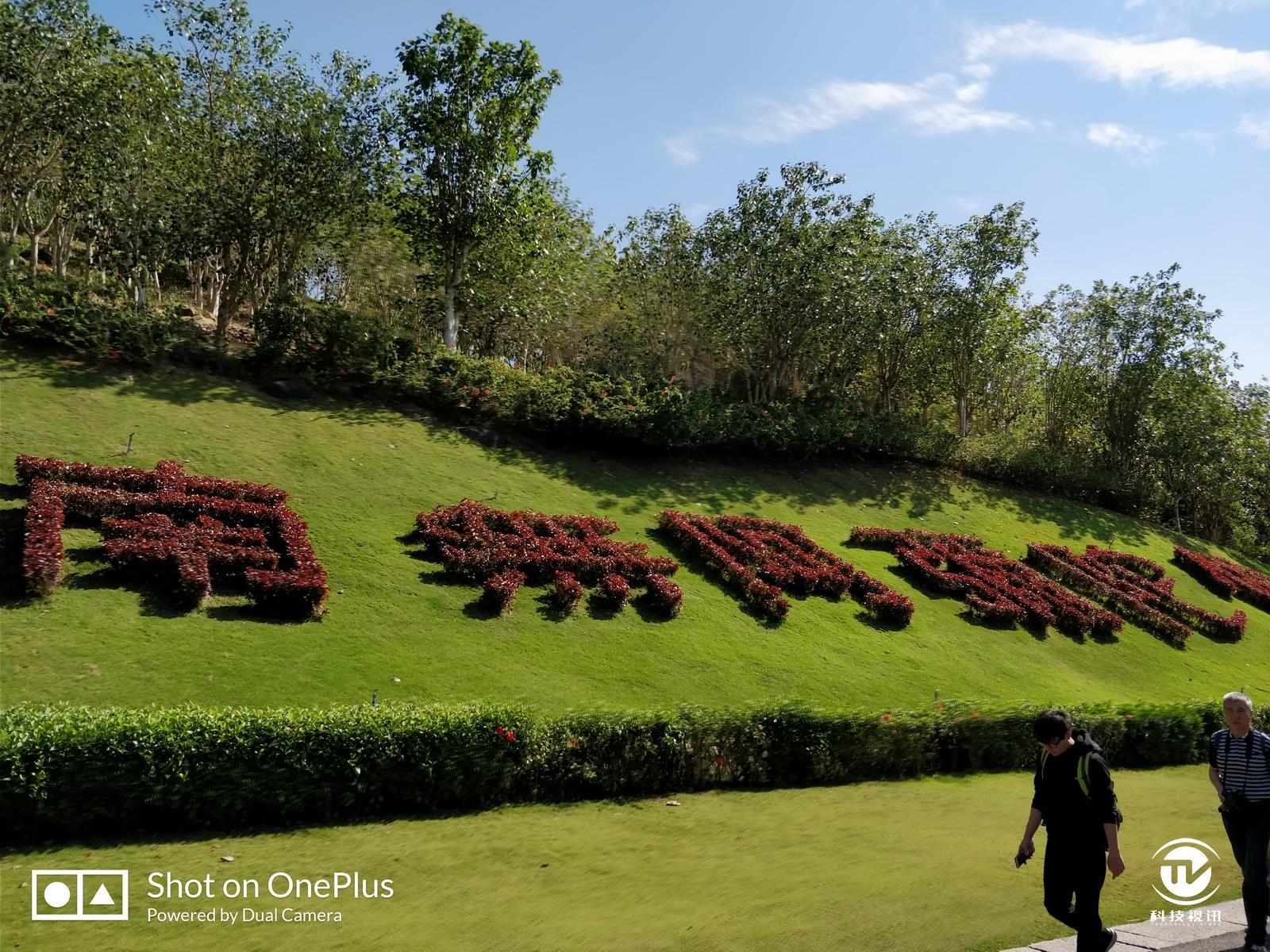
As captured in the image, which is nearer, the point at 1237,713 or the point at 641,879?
the point at 1237,713

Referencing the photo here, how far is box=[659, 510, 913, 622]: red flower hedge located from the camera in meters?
15.1

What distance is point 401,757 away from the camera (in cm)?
759

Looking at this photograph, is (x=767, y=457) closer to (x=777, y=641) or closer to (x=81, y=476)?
(x=777, y=641)

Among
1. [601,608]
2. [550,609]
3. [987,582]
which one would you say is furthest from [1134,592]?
[550,609]

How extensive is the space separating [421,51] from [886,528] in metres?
16.2

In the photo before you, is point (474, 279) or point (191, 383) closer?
point (191, 383)

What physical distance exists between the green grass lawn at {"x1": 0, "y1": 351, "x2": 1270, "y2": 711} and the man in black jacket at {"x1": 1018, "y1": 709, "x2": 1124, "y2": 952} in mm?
6235

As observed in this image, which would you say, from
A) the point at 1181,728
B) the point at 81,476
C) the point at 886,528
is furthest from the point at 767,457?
the point at 81,476

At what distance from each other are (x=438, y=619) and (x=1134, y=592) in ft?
53.9

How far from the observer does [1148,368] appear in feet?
97.1

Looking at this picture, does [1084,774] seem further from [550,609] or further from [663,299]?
[663,299]

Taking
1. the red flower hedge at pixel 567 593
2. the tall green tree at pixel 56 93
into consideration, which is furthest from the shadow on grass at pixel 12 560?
the tall green tree at pixel 56 93

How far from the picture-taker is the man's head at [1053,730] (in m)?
5.05

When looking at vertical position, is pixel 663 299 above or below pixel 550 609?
above
